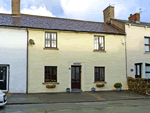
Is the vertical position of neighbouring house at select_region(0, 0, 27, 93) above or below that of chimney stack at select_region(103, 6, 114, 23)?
below

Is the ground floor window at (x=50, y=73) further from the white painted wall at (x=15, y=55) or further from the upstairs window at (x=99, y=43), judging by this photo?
the upstairs window at (x=99, y=43)

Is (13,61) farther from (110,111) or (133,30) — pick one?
(133,30)

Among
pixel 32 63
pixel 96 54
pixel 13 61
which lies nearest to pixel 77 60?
pixel 96 54

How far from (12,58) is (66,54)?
14.9 ft

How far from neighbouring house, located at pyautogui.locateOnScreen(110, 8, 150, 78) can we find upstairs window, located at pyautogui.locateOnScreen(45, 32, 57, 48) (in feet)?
23.2

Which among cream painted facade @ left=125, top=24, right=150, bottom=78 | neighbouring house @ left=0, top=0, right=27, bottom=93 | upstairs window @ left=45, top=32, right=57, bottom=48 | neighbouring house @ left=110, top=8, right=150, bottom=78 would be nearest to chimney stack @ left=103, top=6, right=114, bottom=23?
neighbouring house @ left=110, top=8, right=150, bottom=78

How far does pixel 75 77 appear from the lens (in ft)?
54.5

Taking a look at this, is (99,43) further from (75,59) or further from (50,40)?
(50,40)

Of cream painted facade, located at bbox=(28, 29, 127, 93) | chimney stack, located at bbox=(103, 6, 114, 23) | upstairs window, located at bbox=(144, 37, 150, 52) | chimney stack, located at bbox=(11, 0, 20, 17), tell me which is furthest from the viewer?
chimney stack, located at bbox=(103, 6, 114, 23)

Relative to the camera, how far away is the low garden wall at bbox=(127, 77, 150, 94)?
15688 millimetres

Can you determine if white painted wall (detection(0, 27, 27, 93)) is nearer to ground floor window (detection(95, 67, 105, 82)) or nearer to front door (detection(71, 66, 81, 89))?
front door (detection(71, 66, 81, 89))

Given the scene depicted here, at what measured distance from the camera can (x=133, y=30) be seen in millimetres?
18344

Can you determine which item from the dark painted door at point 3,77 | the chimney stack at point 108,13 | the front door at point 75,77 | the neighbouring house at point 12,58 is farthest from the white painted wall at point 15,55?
the chimney stack at point 108,13

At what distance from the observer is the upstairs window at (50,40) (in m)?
15.8
